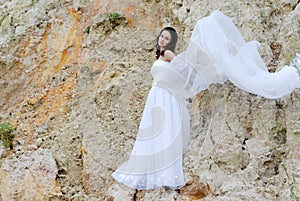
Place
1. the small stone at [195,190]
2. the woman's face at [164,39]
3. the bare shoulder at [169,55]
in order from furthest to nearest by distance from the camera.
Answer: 1. the woman's face at [164,39]
2. the bare shoulder at [169,55]
3. the small stone at [195,190]

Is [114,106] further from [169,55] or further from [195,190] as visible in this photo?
[195,190]

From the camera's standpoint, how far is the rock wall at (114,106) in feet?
17.3

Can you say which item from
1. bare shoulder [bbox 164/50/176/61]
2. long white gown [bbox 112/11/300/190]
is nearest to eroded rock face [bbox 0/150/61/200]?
long white gown [bbox 112/11/300/190]

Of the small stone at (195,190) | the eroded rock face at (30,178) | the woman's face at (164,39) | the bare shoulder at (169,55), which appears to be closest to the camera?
the small stone at (195,190)

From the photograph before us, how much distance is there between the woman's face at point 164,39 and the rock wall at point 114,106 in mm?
395

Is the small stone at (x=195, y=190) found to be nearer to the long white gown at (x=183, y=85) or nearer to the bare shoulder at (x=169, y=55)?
the long white gown at (x=183, y=85)

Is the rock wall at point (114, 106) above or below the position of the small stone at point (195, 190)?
above

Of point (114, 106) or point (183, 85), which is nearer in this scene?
point (183, 85)

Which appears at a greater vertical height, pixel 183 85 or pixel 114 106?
pixel 183 85

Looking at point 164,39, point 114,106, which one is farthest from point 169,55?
point 114,106

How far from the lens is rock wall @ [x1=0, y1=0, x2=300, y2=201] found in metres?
5.29

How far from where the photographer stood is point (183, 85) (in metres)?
5.61

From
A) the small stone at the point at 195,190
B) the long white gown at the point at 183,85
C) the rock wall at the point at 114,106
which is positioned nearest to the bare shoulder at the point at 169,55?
the long white gown at the point at 183,85

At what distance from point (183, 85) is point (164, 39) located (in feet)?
1.73
